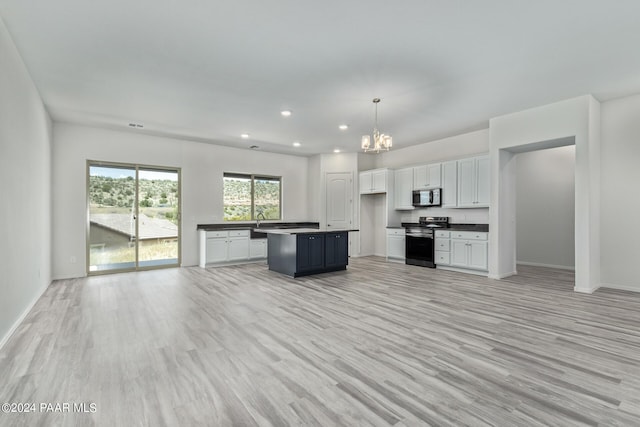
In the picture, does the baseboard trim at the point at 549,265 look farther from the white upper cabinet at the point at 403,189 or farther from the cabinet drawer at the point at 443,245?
the white upper cabinet at the point at 403,189

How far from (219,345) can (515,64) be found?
174 inches

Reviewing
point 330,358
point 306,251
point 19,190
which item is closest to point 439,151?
point 306,251

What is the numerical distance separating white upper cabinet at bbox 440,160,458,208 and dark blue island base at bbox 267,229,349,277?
2414mm

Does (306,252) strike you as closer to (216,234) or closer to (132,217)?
(216,234)

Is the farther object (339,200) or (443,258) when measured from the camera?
(339,200)

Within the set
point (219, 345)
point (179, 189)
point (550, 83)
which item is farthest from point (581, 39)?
point (179, 189)

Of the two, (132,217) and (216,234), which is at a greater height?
(132,217)

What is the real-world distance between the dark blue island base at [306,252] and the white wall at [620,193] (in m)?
4.37

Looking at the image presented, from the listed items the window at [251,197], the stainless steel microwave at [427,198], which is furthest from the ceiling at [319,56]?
the window at [251,197]

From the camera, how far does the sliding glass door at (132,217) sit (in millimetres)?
6121

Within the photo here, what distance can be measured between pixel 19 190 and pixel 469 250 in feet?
22.8

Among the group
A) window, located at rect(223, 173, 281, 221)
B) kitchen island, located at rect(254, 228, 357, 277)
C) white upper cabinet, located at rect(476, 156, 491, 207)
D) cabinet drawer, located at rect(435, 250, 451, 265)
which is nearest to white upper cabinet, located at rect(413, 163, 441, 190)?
white upper cabinet, located at rect(476, 156, 491, 207)

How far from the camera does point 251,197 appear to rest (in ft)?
26.8

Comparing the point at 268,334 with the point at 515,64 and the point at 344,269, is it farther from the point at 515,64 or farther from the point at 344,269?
the point at 515,64
